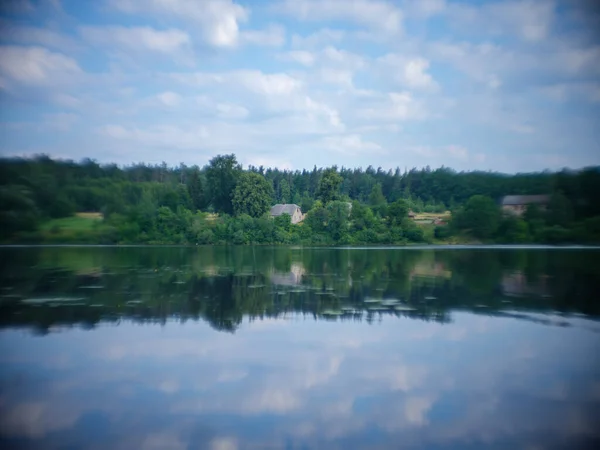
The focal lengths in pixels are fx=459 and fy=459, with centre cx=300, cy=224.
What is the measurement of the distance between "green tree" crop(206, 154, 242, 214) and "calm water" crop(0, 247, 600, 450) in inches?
1799

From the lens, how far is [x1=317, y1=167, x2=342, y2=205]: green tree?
62281 millimetres

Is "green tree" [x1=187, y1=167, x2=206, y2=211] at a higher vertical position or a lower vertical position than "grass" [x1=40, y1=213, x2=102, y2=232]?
higher

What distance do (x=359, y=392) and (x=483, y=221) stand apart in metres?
49.6

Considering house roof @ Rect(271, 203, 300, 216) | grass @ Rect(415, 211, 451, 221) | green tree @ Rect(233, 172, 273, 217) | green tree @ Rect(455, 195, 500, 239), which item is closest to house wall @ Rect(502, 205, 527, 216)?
green tree @ Rect(455, 195, 500, 239)

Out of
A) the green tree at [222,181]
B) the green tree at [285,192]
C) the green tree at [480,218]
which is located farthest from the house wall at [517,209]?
the green tree at [285,192]

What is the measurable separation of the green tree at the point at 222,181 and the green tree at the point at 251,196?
362 centimetres

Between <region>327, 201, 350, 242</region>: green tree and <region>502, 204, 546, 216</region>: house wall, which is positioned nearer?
<region>502, 204, 546, 216</region>: house wall

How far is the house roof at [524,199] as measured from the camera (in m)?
52.0

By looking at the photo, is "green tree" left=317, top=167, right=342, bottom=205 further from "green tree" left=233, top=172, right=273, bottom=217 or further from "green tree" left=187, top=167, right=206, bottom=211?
"green tree" left=187, top=167, right=206, bottom=211

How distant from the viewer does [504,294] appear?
17.8 meters

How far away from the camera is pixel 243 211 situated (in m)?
60.0

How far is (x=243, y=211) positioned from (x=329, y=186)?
12.1 metres

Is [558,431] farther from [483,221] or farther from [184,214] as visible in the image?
[184,214]

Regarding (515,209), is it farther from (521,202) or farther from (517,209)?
(521,202)
